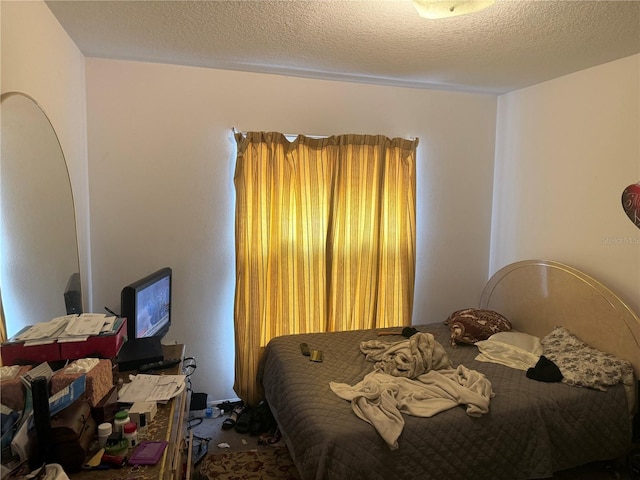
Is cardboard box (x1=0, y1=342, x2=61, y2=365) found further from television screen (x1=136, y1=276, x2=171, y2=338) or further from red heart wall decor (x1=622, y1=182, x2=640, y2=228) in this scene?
red heart wall decor (x1=622, y1=182, x2=640, y2=228)

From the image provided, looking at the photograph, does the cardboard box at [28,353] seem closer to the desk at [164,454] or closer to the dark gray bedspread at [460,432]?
the desk at [164,454]

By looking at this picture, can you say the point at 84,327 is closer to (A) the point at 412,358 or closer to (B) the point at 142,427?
(B) the point at 142,427

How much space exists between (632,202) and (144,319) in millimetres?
3014

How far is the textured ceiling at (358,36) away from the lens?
2061 millimetres

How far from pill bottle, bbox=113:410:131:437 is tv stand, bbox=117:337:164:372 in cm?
56

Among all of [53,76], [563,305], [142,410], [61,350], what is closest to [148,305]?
[61,350]

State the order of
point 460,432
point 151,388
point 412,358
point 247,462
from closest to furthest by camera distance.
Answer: point 151,388, point 460,432, point 412,358, point 247,462

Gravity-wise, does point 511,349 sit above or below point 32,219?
below

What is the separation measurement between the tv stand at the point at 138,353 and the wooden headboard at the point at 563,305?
2.59 metres

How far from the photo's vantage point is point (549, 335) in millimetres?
2922

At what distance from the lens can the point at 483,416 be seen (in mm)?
2107

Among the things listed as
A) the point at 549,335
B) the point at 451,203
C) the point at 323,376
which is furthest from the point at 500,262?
the point at 323,376

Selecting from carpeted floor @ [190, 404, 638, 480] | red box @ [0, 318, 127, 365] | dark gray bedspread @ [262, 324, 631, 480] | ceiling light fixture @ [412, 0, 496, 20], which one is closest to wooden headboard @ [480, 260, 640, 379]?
dark gray bedspread @ [262, 324, 631, 480]

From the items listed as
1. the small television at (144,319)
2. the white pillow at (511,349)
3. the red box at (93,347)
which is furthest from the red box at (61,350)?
the white pillow at (511,349)
